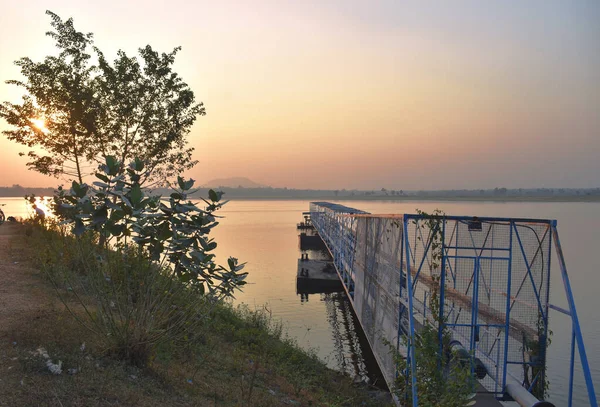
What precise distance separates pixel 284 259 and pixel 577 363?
3070 cm

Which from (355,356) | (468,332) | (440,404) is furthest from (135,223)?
(355,356)

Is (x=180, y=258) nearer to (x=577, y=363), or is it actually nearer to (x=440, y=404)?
(x=440, y=404)

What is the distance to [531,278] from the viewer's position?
31.9ft

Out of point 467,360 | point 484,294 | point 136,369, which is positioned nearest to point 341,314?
point 484,294

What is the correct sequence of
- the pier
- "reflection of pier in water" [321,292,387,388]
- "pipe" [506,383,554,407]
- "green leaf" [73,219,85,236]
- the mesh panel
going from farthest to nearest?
1. "reflection of pier in water" [321,292,387,388]
2. the mesh panel
3. the pier
4. "pipe" [506,383,554,407]
5. "green leaf" [73,219,85,236]

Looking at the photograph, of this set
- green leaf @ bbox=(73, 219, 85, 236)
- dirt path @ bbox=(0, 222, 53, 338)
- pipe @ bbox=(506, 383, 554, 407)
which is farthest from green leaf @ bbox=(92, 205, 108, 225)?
pipe @ bbox=(506, 383, 554, 407)

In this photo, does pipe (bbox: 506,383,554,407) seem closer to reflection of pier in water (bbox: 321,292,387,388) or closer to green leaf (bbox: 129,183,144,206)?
reflection of pier in water (bbox: 321,292,387,388)

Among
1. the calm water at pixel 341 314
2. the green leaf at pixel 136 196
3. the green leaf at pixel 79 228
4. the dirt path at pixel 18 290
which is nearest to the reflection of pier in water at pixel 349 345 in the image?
the calm water at pixel 341 314

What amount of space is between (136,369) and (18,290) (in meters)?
5.71

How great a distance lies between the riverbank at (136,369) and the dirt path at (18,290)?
2 centimetres

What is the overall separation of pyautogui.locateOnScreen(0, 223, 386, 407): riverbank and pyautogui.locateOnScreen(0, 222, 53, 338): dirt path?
0.02 metres

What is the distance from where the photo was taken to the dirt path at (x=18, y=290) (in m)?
9.33

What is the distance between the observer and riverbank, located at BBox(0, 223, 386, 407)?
22.0 feet

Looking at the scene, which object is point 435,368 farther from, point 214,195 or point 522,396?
point 214,195
